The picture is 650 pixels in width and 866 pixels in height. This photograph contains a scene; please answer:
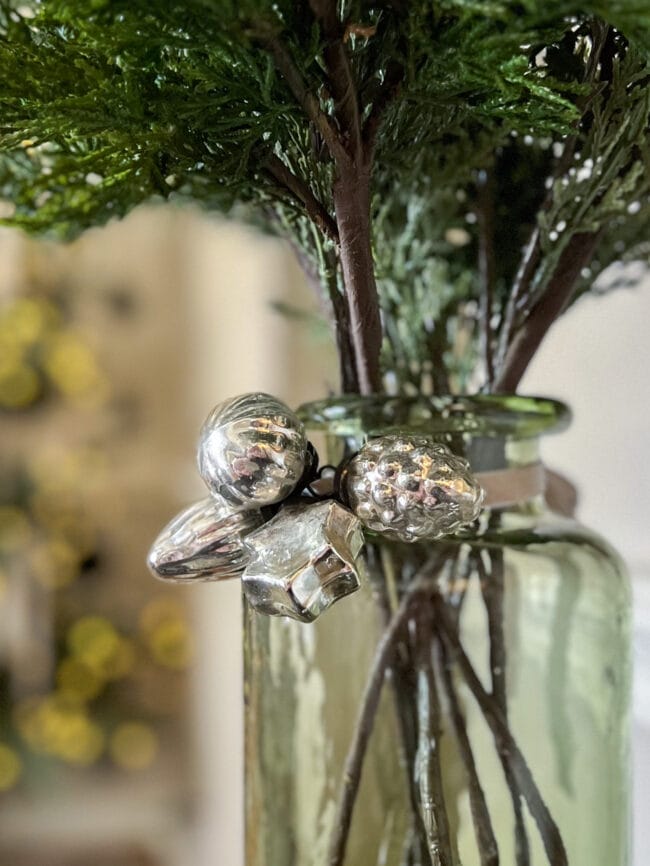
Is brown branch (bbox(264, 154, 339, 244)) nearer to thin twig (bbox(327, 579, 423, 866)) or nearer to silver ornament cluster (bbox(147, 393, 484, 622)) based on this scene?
silver ornament cluster (bbox(147, 393, 484, 622))

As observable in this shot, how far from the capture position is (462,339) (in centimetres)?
61

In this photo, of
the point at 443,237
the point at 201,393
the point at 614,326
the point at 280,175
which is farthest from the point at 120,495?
the point at 280,175

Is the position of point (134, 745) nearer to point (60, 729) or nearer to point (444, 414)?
point (60, 729)

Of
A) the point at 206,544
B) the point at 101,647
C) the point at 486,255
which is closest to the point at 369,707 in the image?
the point at 206,544

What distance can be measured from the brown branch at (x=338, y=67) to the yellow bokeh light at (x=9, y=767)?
1.48 meters

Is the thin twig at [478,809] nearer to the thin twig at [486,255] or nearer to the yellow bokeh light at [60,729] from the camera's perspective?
the thin twig at [486,255]

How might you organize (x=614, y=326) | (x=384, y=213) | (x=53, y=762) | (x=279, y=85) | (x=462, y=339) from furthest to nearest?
(x=53, y=762) < (x=614, y=326) < (x=462, y=339) < (x=384, y=213) < (x=279, y=85)

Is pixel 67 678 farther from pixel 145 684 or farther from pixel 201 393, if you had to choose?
pixel 201 393

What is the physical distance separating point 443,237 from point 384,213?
0.10m

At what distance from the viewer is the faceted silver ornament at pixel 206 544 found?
1.17 feet

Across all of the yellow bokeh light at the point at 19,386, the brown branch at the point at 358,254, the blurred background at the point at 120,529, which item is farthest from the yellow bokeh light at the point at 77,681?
the brown branch at the point at 358,254

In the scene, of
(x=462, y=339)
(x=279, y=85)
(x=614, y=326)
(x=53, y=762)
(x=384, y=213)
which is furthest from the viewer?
(x=53, y=762)

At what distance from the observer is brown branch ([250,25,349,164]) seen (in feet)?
0.90

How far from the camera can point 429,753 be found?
0.43 m
